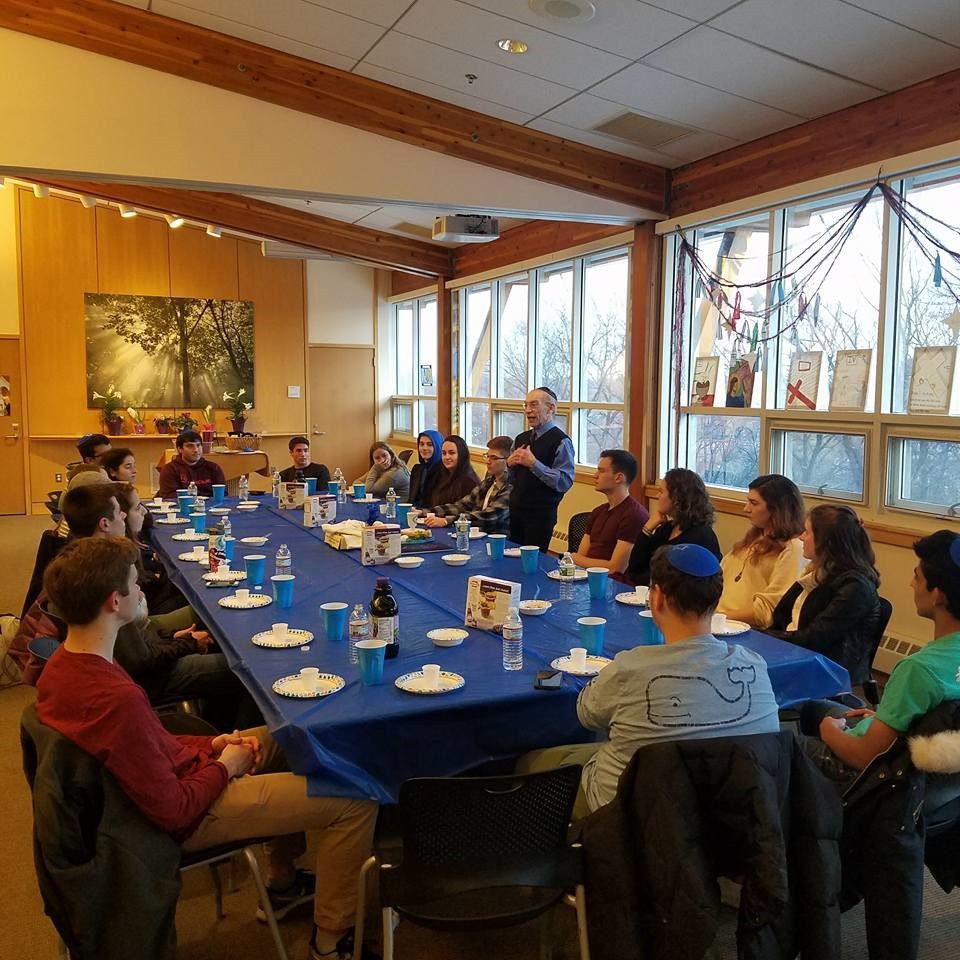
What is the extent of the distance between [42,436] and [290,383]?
315 centimetres

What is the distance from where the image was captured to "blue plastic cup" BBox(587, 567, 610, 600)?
3328 mm

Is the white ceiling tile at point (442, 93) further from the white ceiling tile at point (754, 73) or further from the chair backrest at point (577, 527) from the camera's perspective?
the chair backrest at point (577, 527)

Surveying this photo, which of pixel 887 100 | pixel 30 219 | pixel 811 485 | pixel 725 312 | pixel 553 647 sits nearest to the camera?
pixel 553 647

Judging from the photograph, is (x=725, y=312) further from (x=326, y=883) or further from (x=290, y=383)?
(x=290, y=383)

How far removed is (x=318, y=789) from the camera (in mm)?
2096

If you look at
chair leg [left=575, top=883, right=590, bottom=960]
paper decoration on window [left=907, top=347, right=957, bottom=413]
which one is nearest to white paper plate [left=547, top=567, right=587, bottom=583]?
chair leg [left=575, top=883, right=590, bottom=960]

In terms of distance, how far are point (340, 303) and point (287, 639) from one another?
9725 millimetres

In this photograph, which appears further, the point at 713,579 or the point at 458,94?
the point at 458,94

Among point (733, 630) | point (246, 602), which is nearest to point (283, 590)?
point (246, 602)

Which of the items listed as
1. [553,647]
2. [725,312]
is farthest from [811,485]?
[553,647]

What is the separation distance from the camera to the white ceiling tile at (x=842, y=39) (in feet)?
12.6

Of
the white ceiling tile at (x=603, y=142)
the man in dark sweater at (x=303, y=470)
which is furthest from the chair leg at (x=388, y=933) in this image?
the white ceiling tile at (x=603, y=142)

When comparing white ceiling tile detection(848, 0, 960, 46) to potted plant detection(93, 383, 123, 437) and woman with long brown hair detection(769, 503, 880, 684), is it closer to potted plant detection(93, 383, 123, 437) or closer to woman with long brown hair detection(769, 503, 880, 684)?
woman with long brown hair detection(769, 503, 880, 684)

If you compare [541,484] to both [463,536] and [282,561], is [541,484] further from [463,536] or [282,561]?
[282,561]
